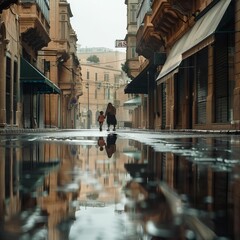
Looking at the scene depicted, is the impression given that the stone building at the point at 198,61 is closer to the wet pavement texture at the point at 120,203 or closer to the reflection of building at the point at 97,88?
the wet pavement texture at the point at 120,203

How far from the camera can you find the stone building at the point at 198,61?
581 inches

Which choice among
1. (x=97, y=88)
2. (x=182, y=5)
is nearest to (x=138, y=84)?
(x=182, y=5)

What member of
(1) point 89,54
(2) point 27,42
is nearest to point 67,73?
(2) point 27,42

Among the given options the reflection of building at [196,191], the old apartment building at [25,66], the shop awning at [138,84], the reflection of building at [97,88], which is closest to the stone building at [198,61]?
the shop awning at [138,84]

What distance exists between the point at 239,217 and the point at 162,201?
46 cm

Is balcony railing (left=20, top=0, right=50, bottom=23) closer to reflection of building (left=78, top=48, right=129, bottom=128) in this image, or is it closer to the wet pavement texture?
the wet pavement texture

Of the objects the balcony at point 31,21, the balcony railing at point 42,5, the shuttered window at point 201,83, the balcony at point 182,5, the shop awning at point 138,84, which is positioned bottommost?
the shuttered window at point 201,83

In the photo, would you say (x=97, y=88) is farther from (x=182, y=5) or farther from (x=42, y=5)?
(x=182, y=5)

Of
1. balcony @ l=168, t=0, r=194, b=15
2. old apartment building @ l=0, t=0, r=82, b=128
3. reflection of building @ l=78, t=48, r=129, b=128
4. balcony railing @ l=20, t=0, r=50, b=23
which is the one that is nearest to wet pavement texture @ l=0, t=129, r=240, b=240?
old apartment building @ l=0, t=0, r=82, b=128

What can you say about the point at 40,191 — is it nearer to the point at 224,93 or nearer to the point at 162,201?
the point at 162,201

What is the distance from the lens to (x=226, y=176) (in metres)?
3.29

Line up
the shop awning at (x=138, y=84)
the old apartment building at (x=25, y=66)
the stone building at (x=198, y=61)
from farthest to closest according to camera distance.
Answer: the shop awning at (x=138, y=84)
the old apartment building at (x=25, y=66)
the stone building at (x=198, y=61)

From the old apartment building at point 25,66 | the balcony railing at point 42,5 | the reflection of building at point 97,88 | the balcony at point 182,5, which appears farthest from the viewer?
the reflection of building at point 97,88

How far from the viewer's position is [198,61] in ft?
67.6
